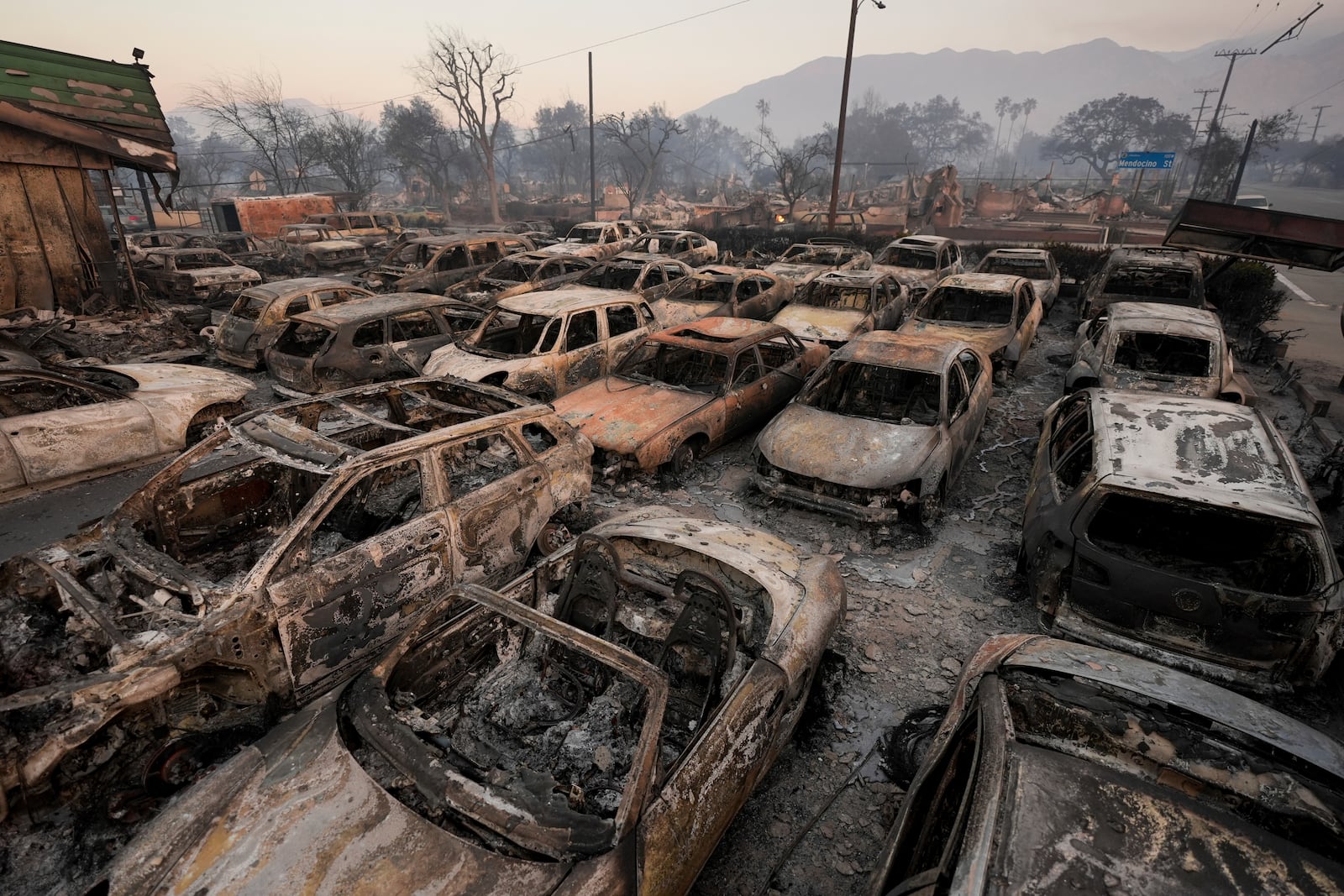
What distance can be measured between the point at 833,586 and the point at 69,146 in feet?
50.9

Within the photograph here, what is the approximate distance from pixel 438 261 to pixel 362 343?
18.9 feet

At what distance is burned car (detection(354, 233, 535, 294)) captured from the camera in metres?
13.2

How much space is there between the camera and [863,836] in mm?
3314

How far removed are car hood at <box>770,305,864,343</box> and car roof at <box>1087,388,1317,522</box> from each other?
4.60m

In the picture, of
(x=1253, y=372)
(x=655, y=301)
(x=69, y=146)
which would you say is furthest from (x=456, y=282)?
(x=1253, y=372)

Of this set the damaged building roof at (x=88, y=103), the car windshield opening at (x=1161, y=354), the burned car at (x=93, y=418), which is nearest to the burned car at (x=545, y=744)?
the burned car at (x=93, y=418)

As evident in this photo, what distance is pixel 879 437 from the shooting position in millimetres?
5957

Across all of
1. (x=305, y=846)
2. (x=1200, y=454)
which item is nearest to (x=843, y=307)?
(x=1200, y=454)

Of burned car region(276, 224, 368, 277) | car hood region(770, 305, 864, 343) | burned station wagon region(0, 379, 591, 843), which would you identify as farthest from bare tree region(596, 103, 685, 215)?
burned station wagon region(0, 379, 591, 843)

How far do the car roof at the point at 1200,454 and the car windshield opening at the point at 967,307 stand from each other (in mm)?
4879

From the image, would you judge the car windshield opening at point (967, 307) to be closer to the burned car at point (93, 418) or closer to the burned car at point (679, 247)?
the burned car at point (679, 247)

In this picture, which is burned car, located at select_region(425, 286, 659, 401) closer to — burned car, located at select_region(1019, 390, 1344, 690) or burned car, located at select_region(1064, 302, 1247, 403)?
burned car, located at select_region(1019, 390, 1344, 690)

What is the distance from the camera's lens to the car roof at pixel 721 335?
7.23 metres

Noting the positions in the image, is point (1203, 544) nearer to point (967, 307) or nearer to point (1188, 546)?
point (1188, 546)
